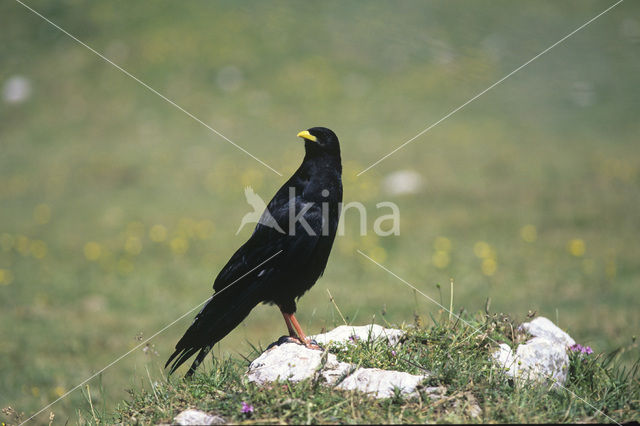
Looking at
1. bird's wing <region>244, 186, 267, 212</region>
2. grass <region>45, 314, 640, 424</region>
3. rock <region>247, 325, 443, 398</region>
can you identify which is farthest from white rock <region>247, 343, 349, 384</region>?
bird's wing <region>244, 186, 267, 212</region>

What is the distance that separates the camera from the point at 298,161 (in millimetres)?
14875

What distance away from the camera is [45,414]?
5977 millimetres

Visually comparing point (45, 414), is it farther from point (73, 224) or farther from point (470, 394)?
point (73, 224)

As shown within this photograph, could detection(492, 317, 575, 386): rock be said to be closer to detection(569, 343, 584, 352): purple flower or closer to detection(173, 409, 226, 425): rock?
detection(569, 343, 584, 352): purple flower

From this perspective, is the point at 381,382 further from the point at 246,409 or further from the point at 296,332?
the point at 296,332

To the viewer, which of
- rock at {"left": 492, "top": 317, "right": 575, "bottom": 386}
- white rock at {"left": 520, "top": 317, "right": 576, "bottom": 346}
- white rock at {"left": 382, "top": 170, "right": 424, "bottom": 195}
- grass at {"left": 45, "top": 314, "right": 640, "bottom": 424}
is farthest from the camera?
white rock at {"left": 382, "top": 170, "right": 424, "bottom": 195}

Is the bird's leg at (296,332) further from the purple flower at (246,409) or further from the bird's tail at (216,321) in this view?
the purple flower at (246,409)

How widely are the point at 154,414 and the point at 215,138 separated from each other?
14.9 m

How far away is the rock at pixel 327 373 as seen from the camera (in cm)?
355

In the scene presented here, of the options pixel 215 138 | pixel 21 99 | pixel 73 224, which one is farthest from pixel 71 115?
pixel 73 224

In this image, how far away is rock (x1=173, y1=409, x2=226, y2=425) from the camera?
3.35 m

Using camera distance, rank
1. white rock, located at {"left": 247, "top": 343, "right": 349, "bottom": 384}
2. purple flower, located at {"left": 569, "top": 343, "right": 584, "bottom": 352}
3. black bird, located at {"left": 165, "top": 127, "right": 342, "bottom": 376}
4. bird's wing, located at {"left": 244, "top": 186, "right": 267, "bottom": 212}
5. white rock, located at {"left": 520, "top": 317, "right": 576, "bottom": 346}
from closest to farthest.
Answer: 1. white rock, located at {"left": 247, "top": 343, "right": 349, "bottom": 384}
2. black bird, located at {"left": 165, "top": 127, "right": 342, "bottom": 376}
3. purple flower, located at {"left": 569, "top": 343, "right": 584, "bottom": 352}
4. white rock, located at {"left": 520, "top": 317, "right": 576, "bottom": 346}
5. bird's wing, located at {"left": 244, "top": 186, "right": 267, "bottom": 212}

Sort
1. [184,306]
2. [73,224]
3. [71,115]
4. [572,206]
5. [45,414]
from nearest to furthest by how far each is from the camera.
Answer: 1. [45,414]
2. [184,306]
3. [572,206]
4. [73,224]
5. [71,115]

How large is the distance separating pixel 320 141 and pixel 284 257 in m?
0.96
